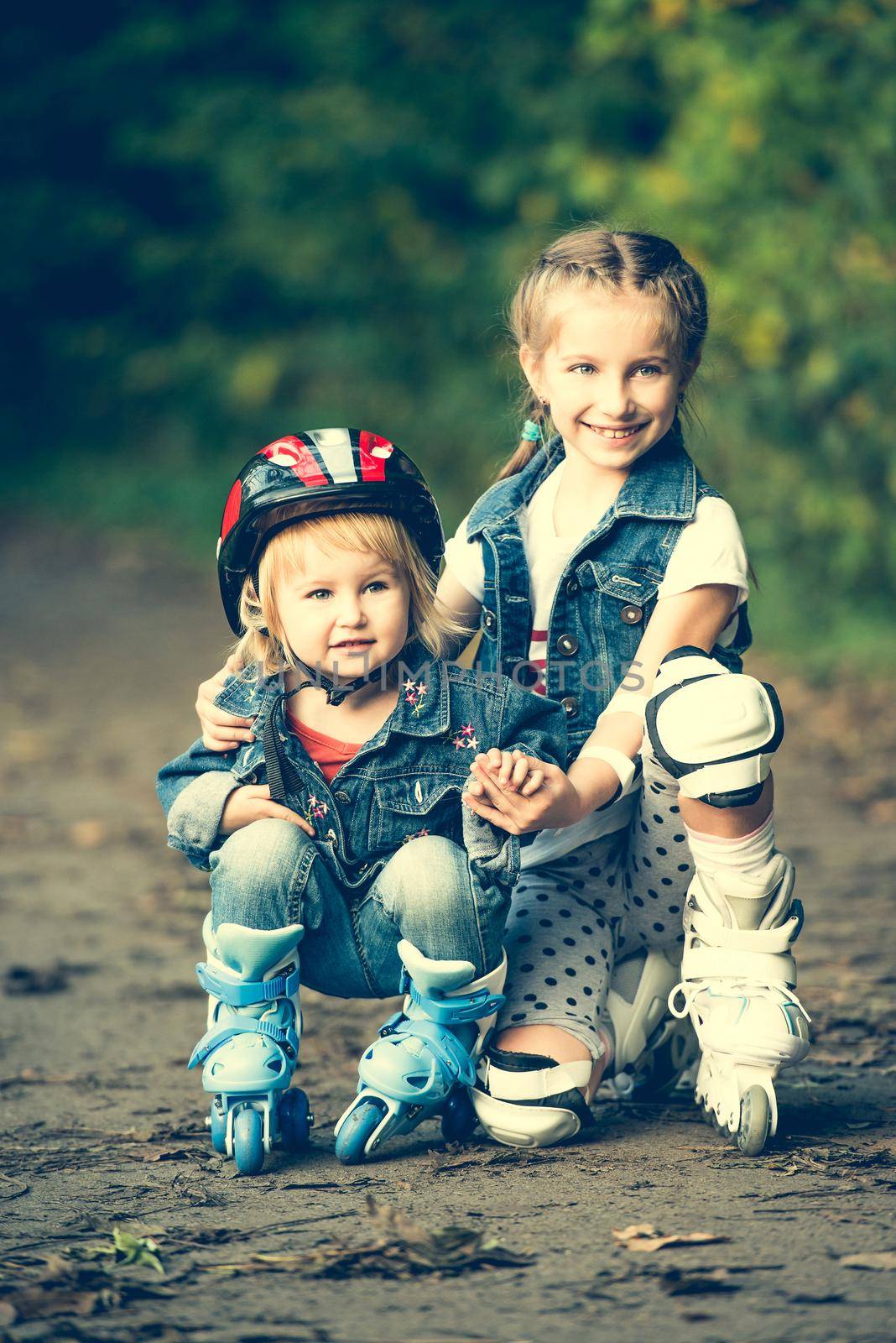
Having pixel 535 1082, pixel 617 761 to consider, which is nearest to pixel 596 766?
pixel 617 761

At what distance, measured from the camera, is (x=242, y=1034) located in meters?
2.44

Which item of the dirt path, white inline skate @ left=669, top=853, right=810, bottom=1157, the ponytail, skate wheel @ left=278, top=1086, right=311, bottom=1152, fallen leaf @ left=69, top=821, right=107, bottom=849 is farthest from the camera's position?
fallen leaf @ left=69, top=821, right=107, bottom=849

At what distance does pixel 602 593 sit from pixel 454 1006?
70 centimetres

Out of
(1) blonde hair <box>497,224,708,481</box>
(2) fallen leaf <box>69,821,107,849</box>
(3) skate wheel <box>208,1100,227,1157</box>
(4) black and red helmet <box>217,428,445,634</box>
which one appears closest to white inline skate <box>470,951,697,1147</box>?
(3) skate wheel <box>208,1100,227,1157</box>

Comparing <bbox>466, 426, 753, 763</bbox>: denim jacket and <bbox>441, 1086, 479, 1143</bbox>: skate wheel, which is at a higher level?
<bbox>466, 426, 753, 763</bbox>: denim jacket

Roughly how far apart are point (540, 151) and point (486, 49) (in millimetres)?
1114

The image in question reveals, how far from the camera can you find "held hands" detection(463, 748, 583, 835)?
2264mm

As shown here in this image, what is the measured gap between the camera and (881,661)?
6.74 meters

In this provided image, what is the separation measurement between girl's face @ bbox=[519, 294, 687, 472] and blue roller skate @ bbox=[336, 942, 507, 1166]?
865 mm

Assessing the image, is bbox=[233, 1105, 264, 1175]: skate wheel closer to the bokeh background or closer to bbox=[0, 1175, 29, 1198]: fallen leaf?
bbox=[0, 1175, 29, 1198]: fallen leaf

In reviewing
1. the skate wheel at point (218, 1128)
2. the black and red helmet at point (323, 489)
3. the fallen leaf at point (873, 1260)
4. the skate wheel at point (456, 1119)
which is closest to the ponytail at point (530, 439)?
the black and red helmet at point (323, 489)

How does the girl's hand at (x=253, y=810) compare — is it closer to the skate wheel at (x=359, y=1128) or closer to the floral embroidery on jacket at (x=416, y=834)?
the floral embroidery on jacket at (x=416, y=834)

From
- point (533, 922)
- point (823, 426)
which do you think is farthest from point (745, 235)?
point (533, 922)

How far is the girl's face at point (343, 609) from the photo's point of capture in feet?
8.09
